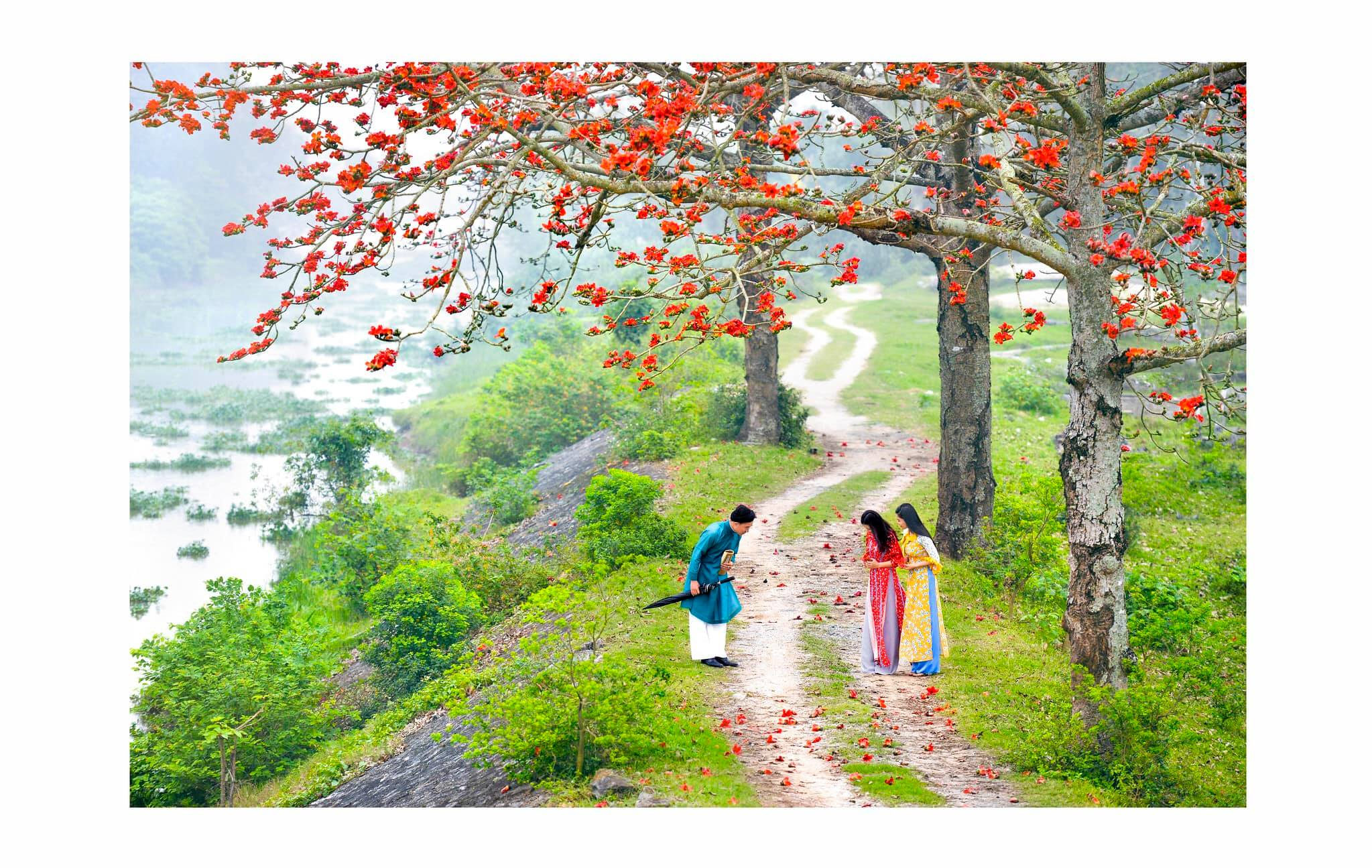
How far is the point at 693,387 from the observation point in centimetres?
1625

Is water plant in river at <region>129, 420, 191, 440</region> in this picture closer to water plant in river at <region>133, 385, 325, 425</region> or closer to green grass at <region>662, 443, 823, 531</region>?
water plant in river at <region>133, 385, 325, 425</region>

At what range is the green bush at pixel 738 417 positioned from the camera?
49.2 feet

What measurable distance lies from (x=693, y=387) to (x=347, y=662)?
7.09 meters

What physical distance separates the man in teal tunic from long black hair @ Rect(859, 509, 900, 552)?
Result: 84cm

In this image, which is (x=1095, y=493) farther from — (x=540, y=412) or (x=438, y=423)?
(x=438, y=423)

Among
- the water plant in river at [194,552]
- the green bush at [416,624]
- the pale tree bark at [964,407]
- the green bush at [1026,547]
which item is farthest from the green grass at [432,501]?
the green bush at [1026,547]

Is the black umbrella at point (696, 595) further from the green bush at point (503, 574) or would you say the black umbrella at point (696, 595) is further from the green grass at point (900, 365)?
the green grass at point (900, 365)

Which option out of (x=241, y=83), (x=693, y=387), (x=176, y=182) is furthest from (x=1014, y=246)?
(x=176, y=182)

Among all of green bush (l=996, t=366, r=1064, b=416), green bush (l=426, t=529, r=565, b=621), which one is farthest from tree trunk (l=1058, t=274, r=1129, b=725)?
green bush (l=996, t=366, r=1064, b=416)

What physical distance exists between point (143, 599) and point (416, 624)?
6457 millimetres

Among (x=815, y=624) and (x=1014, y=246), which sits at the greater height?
(x=1014, y=246)

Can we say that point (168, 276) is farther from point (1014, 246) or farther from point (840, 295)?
point (1014, 246)

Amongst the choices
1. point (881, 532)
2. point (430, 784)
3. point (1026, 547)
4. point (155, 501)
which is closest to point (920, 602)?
point (881, 532)

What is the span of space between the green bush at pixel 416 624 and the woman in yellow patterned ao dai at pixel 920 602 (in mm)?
4185
